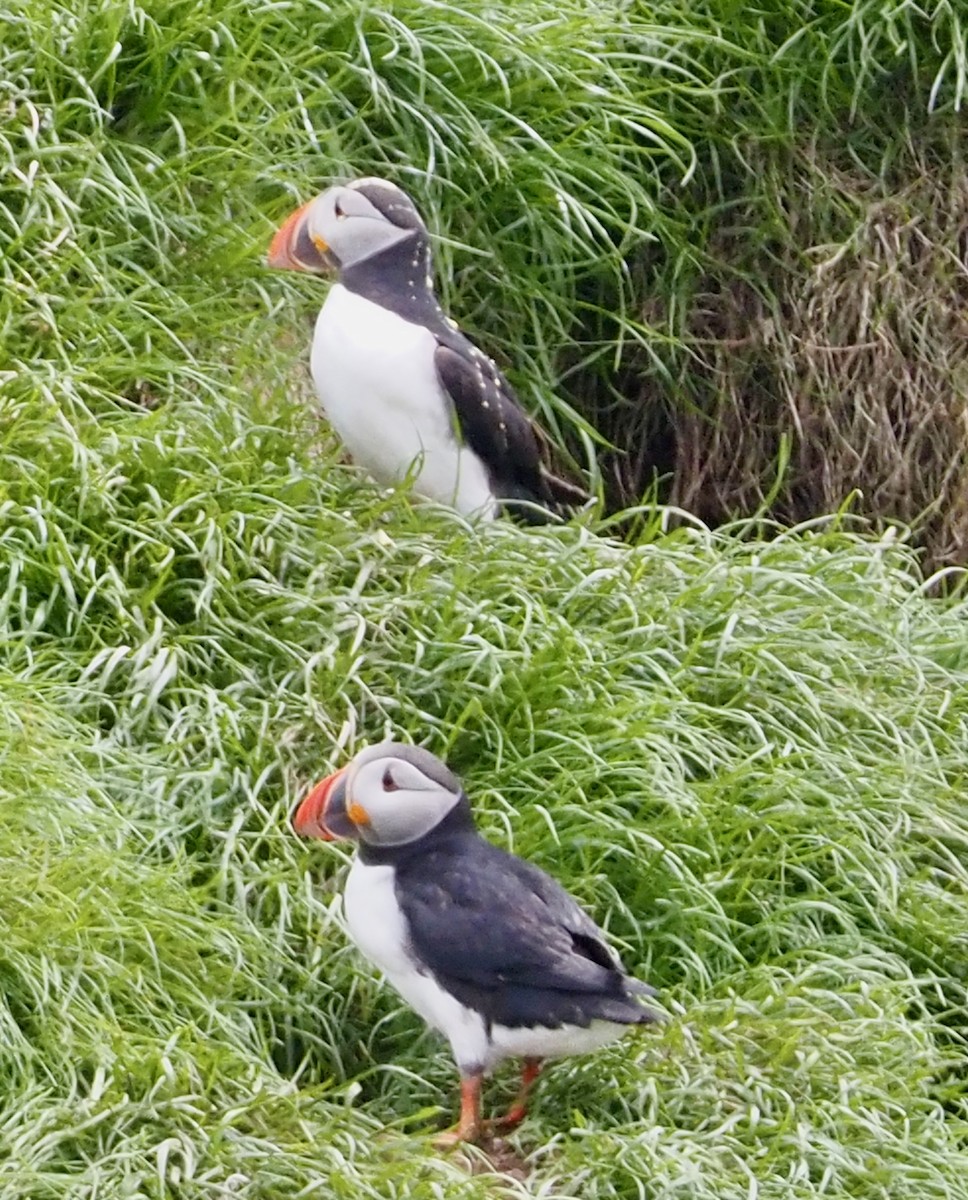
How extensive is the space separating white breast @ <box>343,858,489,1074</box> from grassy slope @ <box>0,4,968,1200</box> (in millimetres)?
178

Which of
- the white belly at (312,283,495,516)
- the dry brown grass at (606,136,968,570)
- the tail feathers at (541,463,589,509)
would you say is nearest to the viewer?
the white belly at (312,283,495,516)

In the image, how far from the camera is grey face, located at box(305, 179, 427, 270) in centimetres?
457

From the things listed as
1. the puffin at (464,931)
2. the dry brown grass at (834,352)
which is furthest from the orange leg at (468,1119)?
the dry brown grass at (834,352)

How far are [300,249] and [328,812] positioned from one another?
1520 mm

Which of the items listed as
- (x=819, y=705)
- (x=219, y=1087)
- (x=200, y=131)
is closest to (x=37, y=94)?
(x=200, y=131)

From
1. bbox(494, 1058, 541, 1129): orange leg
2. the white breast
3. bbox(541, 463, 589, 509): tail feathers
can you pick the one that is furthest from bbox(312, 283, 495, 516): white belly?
bbox(494, 1058, 541, 1129): orange leg

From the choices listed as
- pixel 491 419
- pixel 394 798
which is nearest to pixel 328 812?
pixel 394 798

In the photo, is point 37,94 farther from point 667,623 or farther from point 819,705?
point 819,705

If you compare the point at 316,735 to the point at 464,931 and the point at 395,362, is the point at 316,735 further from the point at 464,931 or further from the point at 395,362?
the point at 395,362

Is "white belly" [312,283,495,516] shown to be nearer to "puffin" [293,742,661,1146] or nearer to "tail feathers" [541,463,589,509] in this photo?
"tail feathers" [541,463,589,509]

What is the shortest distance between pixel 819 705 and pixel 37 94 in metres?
2.08

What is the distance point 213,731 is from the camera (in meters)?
3.90

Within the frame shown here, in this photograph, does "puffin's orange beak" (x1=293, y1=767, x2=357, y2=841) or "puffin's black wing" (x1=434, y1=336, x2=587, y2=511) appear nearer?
"puffin's orange beak" (x1=293, y1=767, x2=357, y2=841)

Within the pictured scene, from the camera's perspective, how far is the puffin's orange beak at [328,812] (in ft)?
11.4
